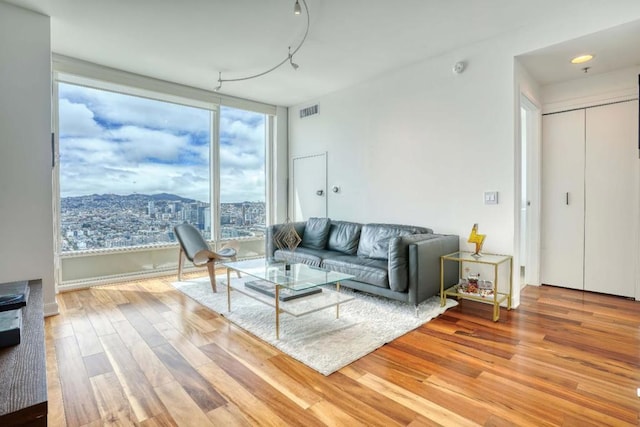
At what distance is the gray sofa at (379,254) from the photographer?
10.1 feet

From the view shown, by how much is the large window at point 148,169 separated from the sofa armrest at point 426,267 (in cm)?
331

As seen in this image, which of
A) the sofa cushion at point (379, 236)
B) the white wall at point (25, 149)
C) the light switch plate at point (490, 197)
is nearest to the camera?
the white wall at point (25, 149)

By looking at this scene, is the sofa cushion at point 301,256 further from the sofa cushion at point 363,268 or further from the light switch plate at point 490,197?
the light switch plate at point 490,197

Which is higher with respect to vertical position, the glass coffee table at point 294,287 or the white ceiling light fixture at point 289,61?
the white ceiling light fixture at point 289,61

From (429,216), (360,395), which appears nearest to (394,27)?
(429,216)

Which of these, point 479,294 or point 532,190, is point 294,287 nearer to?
point 479,294

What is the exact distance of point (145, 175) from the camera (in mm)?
4648

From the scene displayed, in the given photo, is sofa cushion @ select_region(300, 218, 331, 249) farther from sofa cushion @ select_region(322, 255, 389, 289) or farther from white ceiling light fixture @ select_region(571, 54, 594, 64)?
white ceiling light fixture @ select_region(571, 54, 594, 64)

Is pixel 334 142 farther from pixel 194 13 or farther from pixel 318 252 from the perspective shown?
pixel 194 13

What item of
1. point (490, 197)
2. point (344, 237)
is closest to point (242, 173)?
point (344, 237)

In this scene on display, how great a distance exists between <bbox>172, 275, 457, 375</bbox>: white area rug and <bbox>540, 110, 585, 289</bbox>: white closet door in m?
1.63

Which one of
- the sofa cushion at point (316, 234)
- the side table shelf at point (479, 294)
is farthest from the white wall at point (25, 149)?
the side table shelf at point (479, 294)

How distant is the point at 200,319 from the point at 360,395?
1.75 meters

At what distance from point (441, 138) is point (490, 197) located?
871 mm
